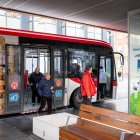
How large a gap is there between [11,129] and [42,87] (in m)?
1.90

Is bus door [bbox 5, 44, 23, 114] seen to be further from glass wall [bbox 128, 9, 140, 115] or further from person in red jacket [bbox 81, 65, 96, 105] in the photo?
glass wall [bbox 128, 9, 140, 115]

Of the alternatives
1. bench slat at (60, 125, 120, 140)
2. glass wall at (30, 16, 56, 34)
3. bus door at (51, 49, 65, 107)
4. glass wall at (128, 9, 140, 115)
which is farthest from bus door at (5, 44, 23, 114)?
glass wall at (30, 16, 56, 34)

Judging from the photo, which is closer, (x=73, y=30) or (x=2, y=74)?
(x=2, y=74)

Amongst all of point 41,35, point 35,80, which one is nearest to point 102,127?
point 41,35

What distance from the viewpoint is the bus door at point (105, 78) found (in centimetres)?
1175

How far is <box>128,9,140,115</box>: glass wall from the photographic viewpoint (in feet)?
22.7

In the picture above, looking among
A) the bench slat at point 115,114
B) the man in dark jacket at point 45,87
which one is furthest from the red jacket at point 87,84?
the bench slat at point 115,114

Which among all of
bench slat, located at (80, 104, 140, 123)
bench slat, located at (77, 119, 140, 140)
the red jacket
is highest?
the red jacket

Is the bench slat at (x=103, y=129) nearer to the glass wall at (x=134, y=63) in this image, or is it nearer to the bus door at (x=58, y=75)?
the glass wall at (x=134, y=63)

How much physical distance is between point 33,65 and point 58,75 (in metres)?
1.80

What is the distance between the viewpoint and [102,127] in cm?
499

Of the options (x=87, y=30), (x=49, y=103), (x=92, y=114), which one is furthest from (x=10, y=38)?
(x=87, y=30)

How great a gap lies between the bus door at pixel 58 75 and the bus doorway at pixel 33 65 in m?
0.27

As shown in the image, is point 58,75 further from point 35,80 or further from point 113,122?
point 113,122
